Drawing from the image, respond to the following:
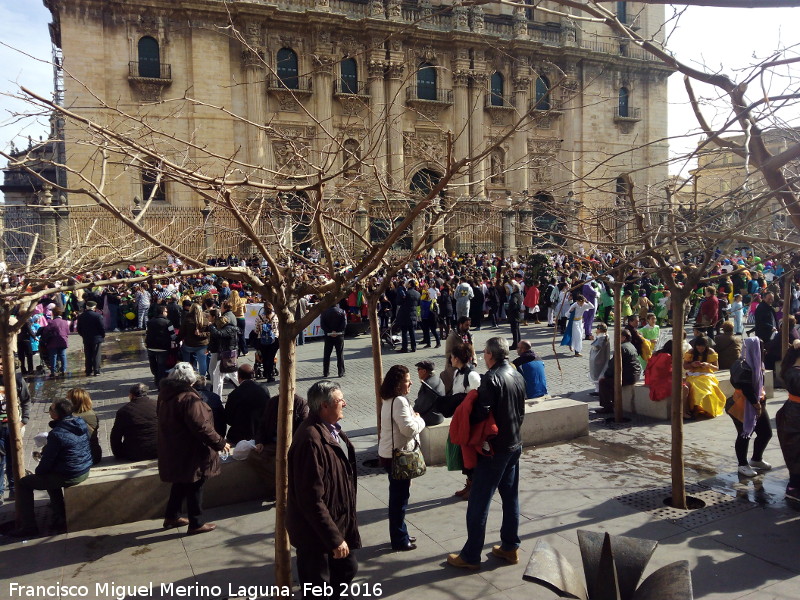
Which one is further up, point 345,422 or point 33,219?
point 33,219

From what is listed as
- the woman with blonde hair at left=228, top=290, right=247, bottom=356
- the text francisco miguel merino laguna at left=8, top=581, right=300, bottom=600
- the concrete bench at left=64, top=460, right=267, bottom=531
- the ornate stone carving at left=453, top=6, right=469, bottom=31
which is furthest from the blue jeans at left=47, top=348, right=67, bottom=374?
the ornate stone carving at left=453, top=6, right=469, bottom=31

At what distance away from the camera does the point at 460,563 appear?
5.25 m

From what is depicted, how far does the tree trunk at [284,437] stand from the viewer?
445 cm

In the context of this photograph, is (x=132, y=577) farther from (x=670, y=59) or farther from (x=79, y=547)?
(x=670, y=59)

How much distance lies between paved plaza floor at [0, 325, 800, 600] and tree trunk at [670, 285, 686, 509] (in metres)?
0.25

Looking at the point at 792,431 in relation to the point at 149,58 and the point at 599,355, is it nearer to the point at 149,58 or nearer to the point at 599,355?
the point at 599,355

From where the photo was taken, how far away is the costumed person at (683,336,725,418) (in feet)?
31.6

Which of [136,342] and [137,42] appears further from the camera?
[137,42]

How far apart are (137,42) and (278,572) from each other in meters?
32.7

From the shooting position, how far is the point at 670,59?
4453 millimetres

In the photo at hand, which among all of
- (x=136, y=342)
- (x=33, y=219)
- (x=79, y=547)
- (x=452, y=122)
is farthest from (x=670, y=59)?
(x=452, y=122)

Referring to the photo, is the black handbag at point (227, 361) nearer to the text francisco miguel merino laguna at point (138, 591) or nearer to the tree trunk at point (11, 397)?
the tree trunk at point (11, 397)

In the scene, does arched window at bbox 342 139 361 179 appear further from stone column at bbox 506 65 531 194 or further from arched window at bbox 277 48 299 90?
stone column at bbox 506 65 531 194

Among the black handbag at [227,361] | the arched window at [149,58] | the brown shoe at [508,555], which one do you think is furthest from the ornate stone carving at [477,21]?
the brown shoe at [508,555]
